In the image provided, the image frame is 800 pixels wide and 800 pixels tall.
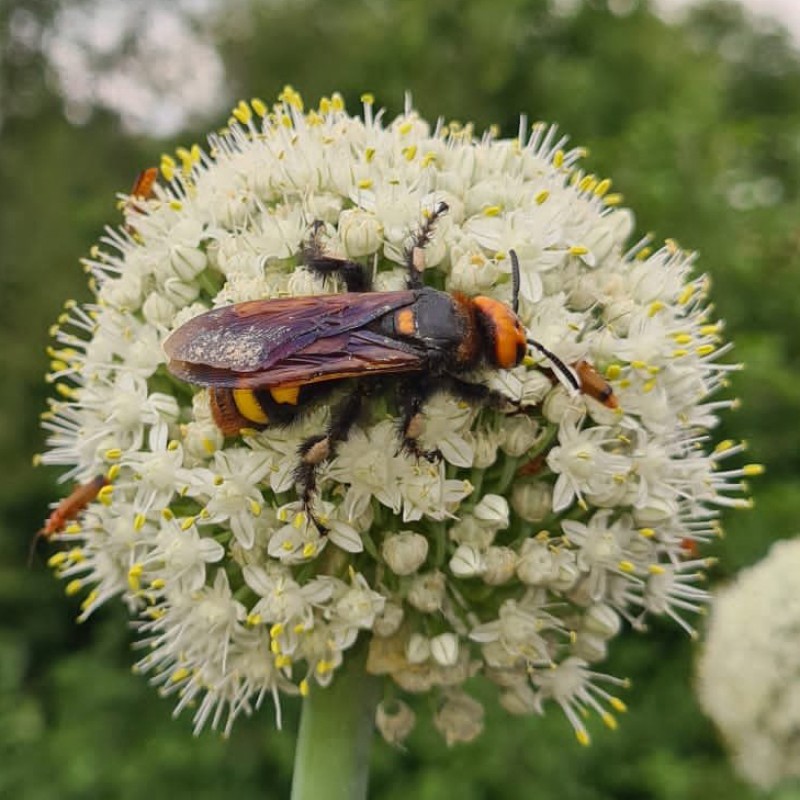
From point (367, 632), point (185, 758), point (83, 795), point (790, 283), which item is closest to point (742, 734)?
point (367, 632)

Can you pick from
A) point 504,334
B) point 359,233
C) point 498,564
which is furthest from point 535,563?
point 359,233

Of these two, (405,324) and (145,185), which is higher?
(145,185)

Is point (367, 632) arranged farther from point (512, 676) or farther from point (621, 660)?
point (621, 660)

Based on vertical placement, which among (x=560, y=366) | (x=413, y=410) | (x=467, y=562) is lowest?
(x=467, y=562)

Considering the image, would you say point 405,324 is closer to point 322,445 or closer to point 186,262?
point 322,445

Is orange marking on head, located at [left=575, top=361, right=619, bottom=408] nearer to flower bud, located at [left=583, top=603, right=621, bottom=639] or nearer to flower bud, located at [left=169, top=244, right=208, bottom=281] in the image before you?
flower bud, located at [left=583, top=603, right=621, bottom=639]

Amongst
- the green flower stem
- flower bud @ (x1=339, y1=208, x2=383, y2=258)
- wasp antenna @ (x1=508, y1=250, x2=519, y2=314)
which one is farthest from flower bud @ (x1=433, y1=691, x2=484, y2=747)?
flower bud @ (x1=339, y1=208, x2=383, y2=258)

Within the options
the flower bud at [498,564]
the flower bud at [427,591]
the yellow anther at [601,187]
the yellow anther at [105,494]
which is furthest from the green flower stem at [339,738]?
the yellow anther at [601,187]
